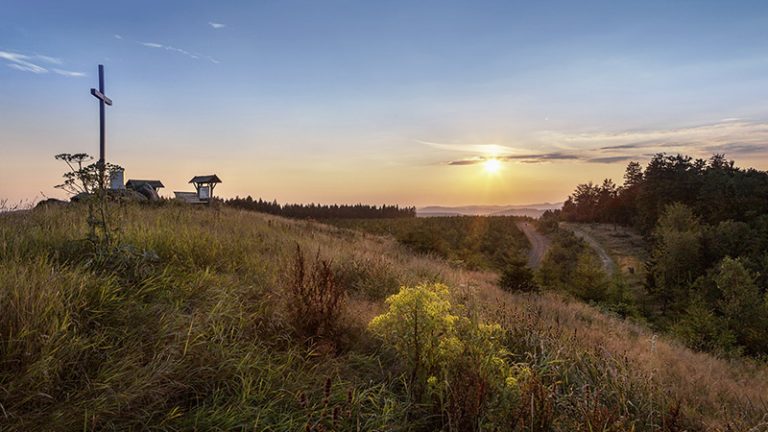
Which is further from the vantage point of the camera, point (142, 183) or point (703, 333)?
point (142, 183)

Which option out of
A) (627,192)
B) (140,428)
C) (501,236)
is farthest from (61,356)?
(627,192)

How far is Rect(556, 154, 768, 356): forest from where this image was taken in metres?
20.8

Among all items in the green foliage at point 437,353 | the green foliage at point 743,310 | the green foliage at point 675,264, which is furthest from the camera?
the green foliage at point 675,264

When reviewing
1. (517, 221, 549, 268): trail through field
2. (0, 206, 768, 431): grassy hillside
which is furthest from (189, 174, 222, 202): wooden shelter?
(517, 221, 549, 268): trail through field

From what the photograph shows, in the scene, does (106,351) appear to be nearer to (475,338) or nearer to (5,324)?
(5,324)

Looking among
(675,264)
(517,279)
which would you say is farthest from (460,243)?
(517,279)

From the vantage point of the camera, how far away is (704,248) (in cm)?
3619

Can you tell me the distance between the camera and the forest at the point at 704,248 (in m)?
20.8

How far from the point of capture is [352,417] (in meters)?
Result: 3.28

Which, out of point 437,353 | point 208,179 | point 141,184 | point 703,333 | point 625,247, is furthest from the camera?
point 625,247

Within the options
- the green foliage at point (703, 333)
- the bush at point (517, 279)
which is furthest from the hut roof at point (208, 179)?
the green foliage at point (703, 333)

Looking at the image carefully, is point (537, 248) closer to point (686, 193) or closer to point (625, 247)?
point (625, 247)

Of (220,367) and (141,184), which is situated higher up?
(141,184)

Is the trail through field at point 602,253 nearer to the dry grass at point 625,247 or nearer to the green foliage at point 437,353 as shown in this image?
the dry grass at point 625,247
